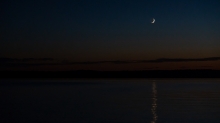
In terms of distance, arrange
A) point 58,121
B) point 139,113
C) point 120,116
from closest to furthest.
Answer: point 58,121, point 120,116, point 139,113

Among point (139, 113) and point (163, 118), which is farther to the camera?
point (139, 113)

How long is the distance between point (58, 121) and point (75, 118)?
58.6 inches

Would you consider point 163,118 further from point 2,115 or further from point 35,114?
point 2,115

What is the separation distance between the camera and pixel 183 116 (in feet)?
72.6

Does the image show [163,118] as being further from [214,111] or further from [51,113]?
[51,113]

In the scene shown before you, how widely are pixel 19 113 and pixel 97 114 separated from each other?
521cm

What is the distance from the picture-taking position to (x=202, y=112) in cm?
2409

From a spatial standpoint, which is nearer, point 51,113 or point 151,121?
point 151,121

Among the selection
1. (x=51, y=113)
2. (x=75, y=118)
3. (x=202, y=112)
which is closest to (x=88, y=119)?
(x=75, y=118)

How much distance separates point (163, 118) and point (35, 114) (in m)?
8.21

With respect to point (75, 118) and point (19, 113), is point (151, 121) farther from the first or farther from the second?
point (19, 113)

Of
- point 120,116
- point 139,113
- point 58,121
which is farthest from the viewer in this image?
point 139,113

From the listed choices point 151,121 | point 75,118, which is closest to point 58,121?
point 75,118

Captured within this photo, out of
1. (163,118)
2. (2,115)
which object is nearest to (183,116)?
(163,118)
